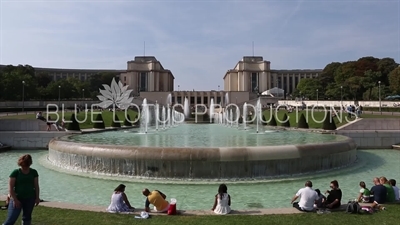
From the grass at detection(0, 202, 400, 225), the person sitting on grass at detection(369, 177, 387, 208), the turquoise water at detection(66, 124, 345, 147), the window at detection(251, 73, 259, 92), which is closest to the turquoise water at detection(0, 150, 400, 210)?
the person sitting on grass at detection(369, 177, 387, 208)

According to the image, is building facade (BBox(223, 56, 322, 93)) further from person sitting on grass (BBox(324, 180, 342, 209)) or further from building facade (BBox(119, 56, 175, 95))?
person sitting on grass (BBox(324, 180, 342, 209))

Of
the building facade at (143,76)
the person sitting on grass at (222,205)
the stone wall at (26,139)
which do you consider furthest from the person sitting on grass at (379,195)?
the building facade at (143,76)

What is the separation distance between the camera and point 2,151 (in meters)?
20.0

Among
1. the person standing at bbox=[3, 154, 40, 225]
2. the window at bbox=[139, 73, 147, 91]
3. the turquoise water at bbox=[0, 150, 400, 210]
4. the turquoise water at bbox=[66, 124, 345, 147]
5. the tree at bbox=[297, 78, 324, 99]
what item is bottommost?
the turquoise water at bbox=[0, 150, 400, 210]

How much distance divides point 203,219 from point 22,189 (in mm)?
3091

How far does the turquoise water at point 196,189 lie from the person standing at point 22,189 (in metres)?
3.49

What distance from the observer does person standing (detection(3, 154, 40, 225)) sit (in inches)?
201

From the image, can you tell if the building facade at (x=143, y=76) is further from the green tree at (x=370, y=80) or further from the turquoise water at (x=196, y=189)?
the turquoise water at (x=196, y=189)

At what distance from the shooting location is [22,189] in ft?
17.0

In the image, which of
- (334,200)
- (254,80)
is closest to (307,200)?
(334,200)

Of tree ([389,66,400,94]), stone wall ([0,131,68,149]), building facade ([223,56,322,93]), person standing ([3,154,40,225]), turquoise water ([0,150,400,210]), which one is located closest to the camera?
person standing ([3,154,40,225])

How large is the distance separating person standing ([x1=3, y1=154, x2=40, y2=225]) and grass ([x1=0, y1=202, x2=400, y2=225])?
988 millimetres

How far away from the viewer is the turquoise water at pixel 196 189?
8850mm

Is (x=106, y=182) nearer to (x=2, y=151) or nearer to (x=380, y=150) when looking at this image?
(x=2, y=151)
